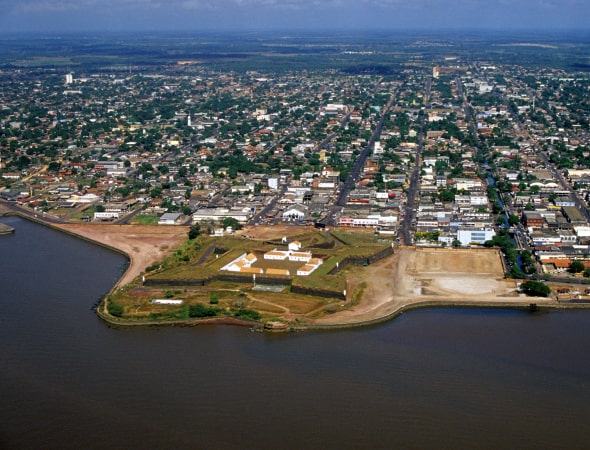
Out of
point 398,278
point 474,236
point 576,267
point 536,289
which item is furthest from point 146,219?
point 576,267

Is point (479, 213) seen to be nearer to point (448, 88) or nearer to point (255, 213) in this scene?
point (255, 213)

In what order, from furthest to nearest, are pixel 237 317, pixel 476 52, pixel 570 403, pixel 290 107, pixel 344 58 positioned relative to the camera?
pixel 476 52 < pixel 344 58 < pixel 290 107 < pixel 237 317 < pixel 570 403

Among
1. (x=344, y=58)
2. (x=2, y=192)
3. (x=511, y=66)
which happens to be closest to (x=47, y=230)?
(x=2, y=192)

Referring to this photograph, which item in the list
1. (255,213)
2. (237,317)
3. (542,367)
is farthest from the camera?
(255,213)

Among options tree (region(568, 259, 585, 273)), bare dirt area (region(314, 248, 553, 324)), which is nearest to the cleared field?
bare dirt area (region(314, 248, 553, 324))

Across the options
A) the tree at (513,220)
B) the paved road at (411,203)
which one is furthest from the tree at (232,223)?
the tree at (513,220)
